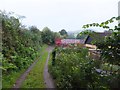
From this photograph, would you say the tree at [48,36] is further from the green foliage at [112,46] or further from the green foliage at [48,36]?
the green foliage at [112,46]

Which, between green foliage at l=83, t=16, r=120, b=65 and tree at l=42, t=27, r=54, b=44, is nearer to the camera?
green foliage at l=83, t=16, r=120, b=65

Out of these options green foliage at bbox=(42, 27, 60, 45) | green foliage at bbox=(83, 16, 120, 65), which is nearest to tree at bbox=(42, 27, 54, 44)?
green foliage at bbox=(42, 27, 60, 45)

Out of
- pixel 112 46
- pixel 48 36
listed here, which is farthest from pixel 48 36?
pixel 112 46

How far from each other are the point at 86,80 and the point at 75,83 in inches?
33.8

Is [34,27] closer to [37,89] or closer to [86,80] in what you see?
[37,89]

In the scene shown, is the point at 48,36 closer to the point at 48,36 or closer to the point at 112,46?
the point at 48,36

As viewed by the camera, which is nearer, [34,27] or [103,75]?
[103,75]

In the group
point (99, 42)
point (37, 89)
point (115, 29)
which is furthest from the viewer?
point (37, 89)

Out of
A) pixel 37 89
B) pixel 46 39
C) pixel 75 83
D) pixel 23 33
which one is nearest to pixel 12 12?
pixel 23 33

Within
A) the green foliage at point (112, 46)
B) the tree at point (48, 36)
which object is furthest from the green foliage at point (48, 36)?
the green foliage at point (112, 46)

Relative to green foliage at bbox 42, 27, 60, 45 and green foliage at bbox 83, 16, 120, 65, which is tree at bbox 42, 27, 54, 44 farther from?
green foliage at bbox 83, 16, 120, 65

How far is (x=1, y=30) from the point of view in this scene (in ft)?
40.0

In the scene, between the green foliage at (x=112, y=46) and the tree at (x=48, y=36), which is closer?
the green foliage at (x=112, y=46)

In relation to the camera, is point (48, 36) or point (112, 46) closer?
point (112, 46)
